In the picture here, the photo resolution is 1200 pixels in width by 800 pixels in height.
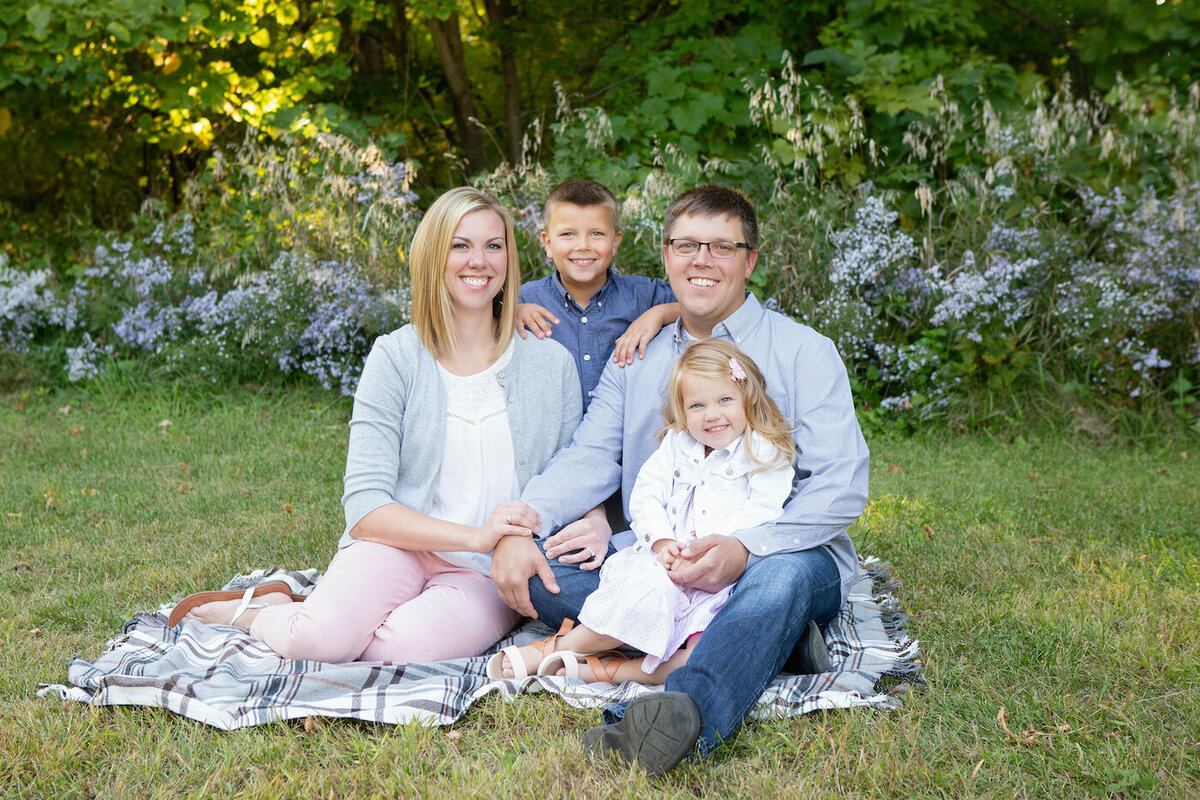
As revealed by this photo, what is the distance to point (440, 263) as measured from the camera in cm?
330

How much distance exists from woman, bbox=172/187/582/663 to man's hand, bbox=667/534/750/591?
1.66 feet

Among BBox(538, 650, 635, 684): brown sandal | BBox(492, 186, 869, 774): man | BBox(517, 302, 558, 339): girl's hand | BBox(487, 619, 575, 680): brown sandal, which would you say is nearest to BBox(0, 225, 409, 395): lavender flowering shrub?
BBox(517, 302, 558, 339): girl's hand

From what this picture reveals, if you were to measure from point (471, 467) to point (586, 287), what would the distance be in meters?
0.94

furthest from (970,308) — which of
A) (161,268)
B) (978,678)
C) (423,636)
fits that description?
(161,268)

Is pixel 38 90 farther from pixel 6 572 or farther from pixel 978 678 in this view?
pixel 978 678

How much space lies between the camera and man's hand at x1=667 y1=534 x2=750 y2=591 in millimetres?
2844

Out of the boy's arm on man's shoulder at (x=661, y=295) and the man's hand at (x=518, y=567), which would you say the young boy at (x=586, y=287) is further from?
the man's hand at (x=518, y=567)

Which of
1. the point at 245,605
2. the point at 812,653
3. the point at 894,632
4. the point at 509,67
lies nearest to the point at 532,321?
the point at 245,605

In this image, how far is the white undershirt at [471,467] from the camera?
11.0 ft

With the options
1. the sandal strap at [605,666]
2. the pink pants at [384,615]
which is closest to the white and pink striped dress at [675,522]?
the sandal strap at [605,666]

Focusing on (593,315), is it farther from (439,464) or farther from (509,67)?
(509,67)

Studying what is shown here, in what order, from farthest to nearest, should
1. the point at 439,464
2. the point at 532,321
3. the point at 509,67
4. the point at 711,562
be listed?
1. the point at 509,67
2. the point at 532,321
3. the point at 439,464
4. the point at 711,562

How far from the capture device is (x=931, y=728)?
2.65 meters

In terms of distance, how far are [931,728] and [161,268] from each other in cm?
658
